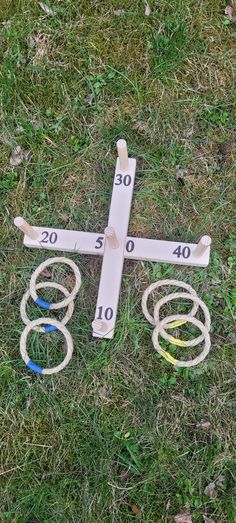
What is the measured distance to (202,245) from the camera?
7.76ft

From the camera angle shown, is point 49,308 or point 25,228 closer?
point 25,228

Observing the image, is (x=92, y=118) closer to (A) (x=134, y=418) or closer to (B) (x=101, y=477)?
(A) (x=134, y=418)

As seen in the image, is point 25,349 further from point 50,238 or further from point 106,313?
point 50,238

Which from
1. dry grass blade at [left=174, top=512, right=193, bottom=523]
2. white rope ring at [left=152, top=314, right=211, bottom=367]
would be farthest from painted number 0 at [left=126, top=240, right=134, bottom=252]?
dry grass blade at [left=174, top=512, right=193, bottom=523]

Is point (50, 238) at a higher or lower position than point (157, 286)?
higher

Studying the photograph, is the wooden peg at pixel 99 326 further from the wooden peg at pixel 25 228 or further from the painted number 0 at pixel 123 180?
the painted number 0 at pixel 123 180

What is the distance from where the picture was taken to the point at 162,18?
2865 mm

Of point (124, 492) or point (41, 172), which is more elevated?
point (41, 172)

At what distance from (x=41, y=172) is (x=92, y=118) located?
1.21 feet

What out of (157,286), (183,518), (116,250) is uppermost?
(116,250)

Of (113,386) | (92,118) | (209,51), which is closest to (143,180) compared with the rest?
(92,118)

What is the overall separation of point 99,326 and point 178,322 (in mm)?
355

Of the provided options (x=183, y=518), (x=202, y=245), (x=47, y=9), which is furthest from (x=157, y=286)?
(x=47, y=9)

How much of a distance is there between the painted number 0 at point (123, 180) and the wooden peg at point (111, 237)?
32 cm
